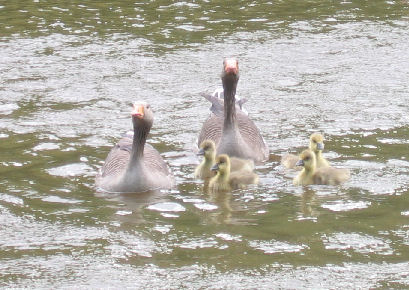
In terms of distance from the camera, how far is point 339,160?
12.1 m

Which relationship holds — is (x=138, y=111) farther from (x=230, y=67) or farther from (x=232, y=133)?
(x=232, y=133)

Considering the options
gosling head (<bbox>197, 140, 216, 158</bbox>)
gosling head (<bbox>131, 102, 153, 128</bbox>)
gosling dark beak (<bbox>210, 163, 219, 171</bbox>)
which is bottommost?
gosling dark beak (<bbox>210, 163, 219, 171</bbox>)

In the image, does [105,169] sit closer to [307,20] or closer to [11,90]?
[11,90]

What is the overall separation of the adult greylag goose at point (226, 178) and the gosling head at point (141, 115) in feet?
2.76

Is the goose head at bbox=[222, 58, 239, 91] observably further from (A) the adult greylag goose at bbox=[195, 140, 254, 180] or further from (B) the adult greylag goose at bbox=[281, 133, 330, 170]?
(B) the adult greylag goose at bbox=[281, 133, 330, 170]

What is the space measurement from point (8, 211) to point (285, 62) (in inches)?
284

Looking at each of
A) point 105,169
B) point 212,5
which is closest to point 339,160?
point 105,169

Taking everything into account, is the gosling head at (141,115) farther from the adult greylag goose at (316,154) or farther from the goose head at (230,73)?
the adult greylag goose at (316,154)

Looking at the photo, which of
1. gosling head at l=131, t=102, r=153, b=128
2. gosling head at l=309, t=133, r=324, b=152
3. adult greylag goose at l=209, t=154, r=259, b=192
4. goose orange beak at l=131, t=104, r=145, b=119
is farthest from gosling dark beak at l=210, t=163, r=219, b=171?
gosling head at l=309, t=133, r=324, b=152

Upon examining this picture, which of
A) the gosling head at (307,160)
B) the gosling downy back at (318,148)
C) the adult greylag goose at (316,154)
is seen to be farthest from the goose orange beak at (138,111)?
the gosling downy back at (318,148)

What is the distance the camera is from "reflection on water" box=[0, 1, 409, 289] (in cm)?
902

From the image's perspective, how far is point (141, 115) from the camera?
11.0 m

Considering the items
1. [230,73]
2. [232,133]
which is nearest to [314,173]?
[232,133]

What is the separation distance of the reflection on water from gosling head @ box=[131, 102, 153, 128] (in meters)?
0.78
